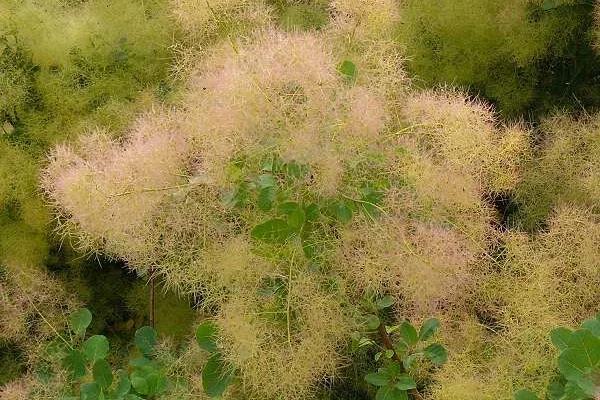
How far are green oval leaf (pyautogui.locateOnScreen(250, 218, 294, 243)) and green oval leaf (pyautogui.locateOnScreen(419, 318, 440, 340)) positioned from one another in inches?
17.6

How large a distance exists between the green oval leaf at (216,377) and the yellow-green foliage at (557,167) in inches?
41.5

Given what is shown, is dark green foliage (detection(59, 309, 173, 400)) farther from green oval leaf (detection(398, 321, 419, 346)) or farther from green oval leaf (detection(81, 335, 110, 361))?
green oval leaf (detection(398, 321, 419, 346))

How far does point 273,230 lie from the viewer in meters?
1.64

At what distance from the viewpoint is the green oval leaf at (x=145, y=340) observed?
198cm

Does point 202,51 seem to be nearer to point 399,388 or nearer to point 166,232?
point 166,232

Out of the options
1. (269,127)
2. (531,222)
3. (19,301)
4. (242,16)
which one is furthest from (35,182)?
(531,222)

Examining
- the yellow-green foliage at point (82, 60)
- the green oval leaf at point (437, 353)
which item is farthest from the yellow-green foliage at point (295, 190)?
the yellow-green foliage at point (82, 60)

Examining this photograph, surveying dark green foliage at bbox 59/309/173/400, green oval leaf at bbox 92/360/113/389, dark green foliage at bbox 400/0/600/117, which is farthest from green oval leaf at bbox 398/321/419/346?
dark green foliage at bbox 400/0/600/117

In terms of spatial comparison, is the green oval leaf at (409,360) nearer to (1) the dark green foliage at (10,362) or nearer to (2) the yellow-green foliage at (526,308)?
(2) the yellow-green foliage at (526,308)

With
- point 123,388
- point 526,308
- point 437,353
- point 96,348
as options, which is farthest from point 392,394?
point 96,348

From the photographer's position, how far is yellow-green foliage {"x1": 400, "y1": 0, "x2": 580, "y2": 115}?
94.8 inches

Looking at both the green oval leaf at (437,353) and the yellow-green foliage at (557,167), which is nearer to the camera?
the green oval leaf at (437,353)

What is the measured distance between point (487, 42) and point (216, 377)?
154 centimetres

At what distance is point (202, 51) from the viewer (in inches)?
80.0
